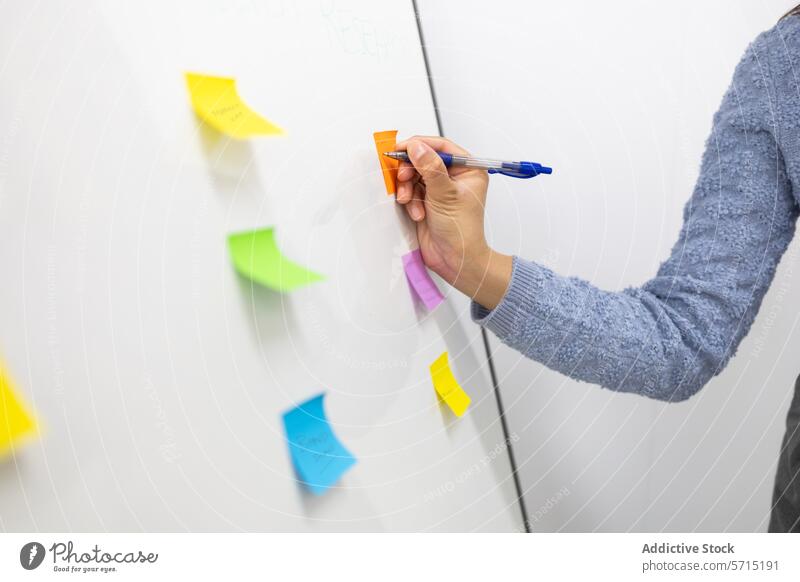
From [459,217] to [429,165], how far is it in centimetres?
5

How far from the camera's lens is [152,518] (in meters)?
0.34

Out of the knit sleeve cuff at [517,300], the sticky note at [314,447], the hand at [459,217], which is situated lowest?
the sticky note at [314,447]

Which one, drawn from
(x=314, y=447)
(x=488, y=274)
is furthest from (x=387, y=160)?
(x=314, y=447)

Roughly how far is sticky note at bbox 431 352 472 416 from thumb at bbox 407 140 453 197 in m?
0.15

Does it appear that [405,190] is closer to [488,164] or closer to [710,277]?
[488,164]

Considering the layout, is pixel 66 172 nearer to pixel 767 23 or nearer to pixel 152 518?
pixel 152 518

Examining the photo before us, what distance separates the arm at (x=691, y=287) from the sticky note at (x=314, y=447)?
159mm

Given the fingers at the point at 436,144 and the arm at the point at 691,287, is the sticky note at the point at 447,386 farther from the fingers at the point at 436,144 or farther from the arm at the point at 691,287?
the fingers at the point at 436,144

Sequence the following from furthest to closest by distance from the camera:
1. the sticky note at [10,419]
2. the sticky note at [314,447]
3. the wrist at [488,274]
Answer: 1. the wrist at [488,274]
2. the sticky note at [314,447]
3. the sticky note at [10,419]

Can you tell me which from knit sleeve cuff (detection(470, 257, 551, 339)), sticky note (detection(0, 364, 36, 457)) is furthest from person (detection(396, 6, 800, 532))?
sticky note (detection(0, 364, 36, 457))

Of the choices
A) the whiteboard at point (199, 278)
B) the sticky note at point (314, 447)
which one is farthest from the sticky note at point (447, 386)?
the sticky note at point (314, 447)

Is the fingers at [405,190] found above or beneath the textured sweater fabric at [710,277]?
above

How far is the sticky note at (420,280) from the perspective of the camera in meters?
0.53
